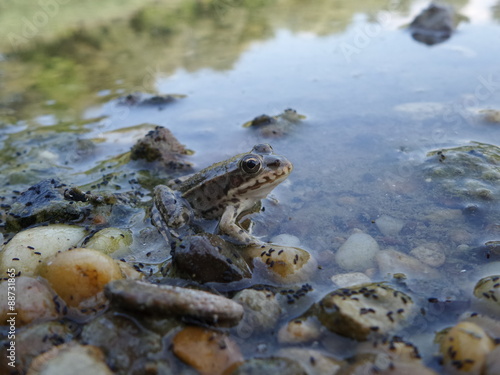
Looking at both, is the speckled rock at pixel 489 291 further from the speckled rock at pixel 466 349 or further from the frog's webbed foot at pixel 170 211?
the frog's webbed foot at pixel 170 211

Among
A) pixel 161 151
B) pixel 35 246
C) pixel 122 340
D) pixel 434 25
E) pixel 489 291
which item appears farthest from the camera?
pixel 434 25

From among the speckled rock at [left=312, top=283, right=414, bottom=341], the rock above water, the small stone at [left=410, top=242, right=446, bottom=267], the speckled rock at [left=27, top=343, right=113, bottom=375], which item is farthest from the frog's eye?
the speckled rock at [left=27, top=343, right=113, bottom=375]

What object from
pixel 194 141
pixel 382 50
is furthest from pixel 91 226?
pixel 382 50

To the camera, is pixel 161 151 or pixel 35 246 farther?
pixel 161 151

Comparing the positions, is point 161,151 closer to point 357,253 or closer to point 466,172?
point 357,253

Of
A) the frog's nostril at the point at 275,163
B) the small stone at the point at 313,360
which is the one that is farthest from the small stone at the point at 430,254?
the frog's nostril at the point at 275,163

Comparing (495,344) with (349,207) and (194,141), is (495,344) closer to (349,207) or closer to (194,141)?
(349,207)

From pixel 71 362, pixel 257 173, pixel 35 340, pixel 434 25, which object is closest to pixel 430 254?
pixel 257 173
